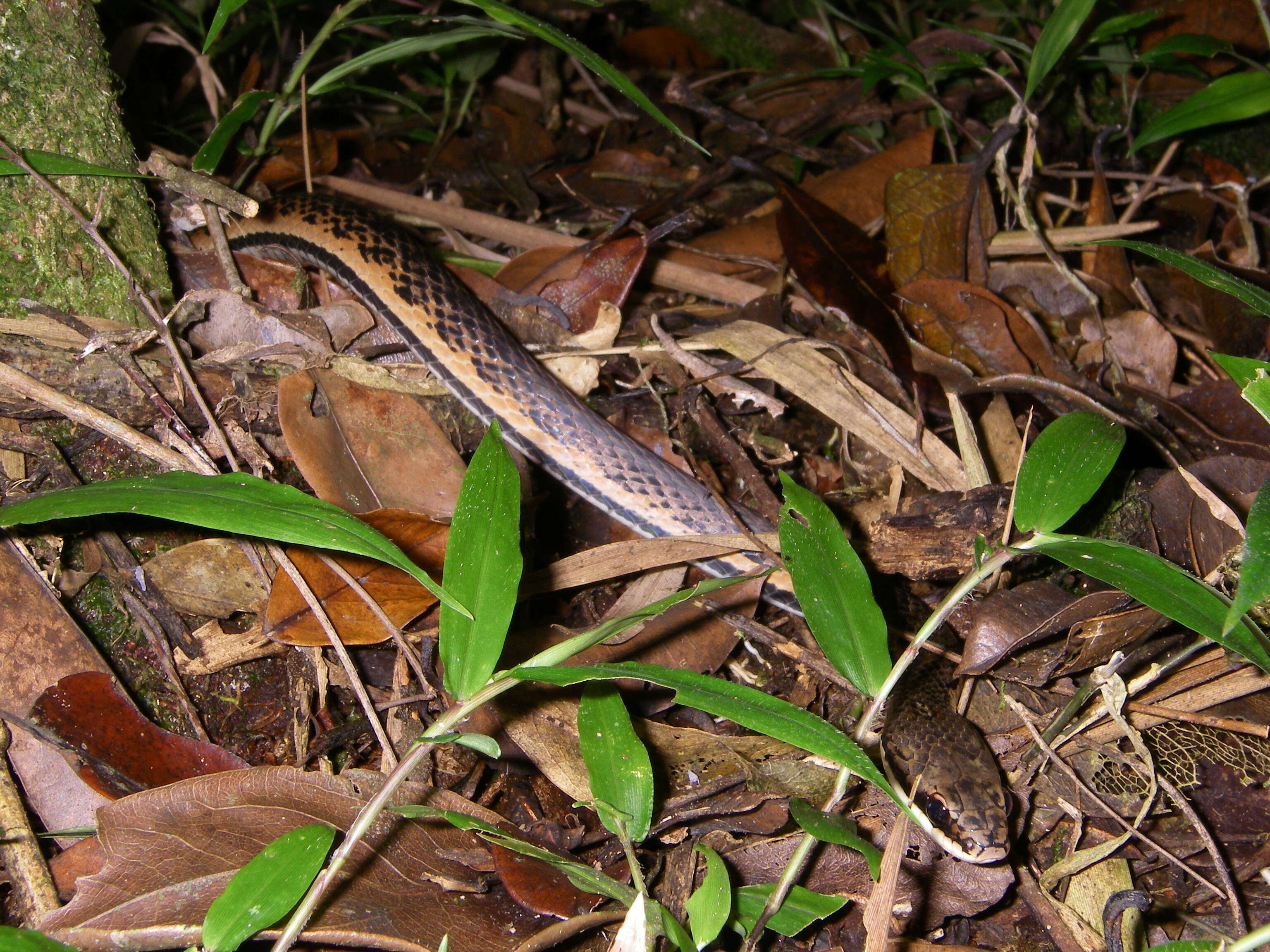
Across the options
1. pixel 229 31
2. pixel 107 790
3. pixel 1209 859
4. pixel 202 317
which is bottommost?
pixel 1209 859

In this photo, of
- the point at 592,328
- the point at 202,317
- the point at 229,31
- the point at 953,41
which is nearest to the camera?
the point at 202,317

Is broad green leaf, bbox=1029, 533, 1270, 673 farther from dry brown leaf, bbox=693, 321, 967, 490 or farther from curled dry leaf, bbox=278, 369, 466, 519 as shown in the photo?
curled dry leaf, bbox=278, 369, 466, 519

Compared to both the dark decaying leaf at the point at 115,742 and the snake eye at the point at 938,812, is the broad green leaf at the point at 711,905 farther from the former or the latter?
the dark decaying leaf at the point at 115,742

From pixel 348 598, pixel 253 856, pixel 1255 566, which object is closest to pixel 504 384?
pixel 348 598

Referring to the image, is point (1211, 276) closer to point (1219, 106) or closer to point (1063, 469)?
point (1063, 469)

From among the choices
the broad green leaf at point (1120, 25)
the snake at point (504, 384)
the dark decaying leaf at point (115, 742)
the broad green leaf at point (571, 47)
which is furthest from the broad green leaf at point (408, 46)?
the broad green leaf at point (1120, 25)

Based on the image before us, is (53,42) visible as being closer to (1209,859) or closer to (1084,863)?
(1084,863)

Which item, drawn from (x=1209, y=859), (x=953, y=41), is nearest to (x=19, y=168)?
(x=1209, y=859)
